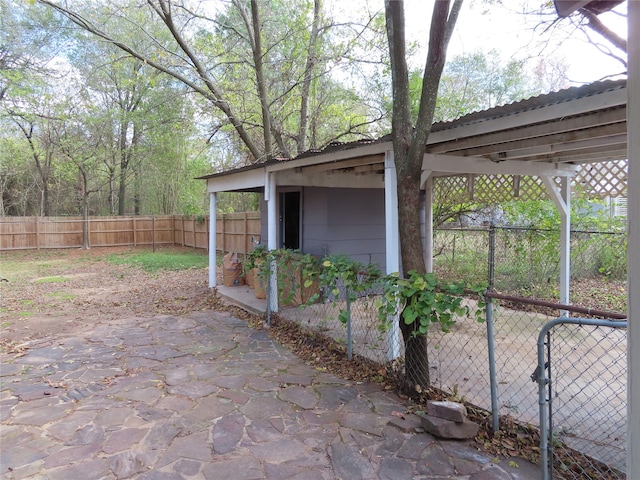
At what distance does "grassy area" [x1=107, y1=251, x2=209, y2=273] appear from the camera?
12.0m

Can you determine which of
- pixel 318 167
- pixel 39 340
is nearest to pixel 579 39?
pixel 318 167

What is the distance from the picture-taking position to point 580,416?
2961 millimetres

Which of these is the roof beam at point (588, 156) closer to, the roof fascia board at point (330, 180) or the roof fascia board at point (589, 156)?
the roof fascia board at point (589, 156)

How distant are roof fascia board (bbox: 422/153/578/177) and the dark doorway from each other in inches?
121

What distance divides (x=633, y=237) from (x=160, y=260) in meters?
13.9

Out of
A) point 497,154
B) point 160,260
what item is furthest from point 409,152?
point 160,260

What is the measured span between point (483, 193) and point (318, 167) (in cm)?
303

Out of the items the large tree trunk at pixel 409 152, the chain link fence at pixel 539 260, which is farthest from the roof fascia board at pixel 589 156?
the large tree trunk at pixel 409 152

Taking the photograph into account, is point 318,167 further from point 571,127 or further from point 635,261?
point 635,261

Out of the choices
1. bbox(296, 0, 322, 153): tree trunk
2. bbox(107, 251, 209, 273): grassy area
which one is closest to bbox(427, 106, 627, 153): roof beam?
bbox(296, 0, 322, 153): tree trunk

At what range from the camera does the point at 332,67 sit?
1041cm

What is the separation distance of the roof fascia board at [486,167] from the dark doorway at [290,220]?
121 inches

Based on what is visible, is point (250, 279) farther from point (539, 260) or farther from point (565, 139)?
point (565, 139)

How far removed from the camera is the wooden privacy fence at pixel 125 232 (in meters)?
14.3
